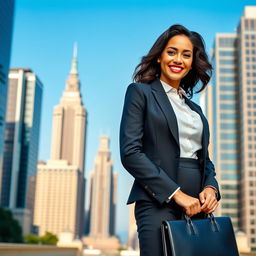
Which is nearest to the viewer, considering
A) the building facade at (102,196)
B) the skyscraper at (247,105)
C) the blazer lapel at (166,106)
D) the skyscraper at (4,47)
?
the blazer lapel at (166,106)

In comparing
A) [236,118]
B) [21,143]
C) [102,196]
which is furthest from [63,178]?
[236,118]

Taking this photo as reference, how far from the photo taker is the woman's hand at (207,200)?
1872mm

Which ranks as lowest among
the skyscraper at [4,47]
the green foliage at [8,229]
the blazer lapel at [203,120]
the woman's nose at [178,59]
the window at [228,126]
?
the green foliage at [8,229]

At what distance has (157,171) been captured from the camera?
1888 mm

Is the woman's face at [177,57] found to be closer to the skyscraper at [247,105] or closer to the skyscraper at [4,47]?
the skyscraper at [4,47]

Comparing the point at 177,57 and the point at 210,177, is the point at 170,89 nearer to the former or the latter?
the point at 177,57

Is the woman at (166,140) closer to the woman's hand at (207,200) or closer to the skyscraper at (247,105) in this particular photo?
the woman's hand at (207,200)

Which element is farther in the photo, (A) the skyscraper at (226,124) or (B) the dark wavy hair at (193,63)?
(A) the skyscraper at (226,124)

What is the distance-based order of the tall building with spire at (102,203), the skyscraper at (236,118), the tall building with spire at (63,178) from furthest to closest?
1. the tall building with spire at (102,203)
2. the tall building with spire at (63,178)
3. the skyscraper at (236,118)

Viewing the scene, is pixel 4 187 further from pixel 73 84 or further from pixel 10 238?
pixel 73 84

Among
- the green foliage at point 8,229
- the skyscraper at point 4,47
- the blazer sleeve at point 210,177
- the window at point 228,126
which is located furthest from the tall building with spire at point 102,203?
the blazer sleeve at point 210,177

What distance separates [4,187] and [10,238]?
142 ft

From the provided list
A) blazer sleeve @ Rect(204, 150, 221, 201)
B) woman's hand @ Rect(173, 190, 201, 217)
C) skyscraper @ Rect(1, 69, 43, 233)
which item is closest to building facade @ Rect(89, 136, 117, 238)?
skyscraper @ Rect(1, 69, 43, 233)

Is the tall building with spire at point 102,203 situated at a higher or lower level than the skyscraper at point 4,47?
lower
